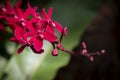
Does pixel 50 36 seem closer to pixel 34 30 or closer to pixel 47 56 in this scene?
pixel 34 30

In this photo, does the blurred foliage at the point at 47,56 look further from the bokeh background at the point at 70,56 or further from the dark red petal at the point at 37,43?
the dark red petal at the point at 37,43

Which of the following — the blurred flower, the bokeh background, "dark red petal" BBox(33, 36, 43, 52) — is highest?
the blurred flower

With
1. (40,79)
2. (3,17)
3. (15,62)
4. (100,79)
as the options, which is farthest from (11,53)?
(100,79)

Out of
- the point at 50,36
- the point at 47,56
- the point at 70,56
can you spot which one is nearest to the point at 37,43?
the point at 50,36

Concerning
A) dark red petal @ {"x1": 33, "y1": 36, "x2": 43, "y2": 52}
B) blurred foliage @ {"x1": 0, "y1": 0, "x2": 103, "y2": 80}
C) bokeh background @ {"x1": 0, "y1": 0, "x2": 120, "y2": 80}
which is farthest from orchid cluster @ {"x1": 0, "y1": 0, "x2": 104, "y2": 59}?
blurred foliage @ {"x1": 0, "y1": 0, "x2": 103, "y2": 80}

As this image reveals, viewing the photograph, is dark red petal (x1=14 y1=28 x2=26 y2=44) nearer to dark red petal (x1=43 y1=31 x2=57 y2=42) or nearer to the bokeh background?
dark red petal (x1=43 y1=31 x2=57 y2=42)

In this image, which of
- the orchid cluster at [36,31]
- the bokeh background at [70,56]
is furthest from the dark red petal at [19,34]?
the bokeh background at [70,56]

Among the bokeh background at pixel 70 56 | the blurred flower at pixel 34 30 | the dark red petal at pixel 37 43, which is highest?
the blurred flower at pixel 34 30

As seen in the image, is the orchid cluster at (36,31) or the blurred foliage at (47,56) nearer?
the orchid cluster at (36,31)
